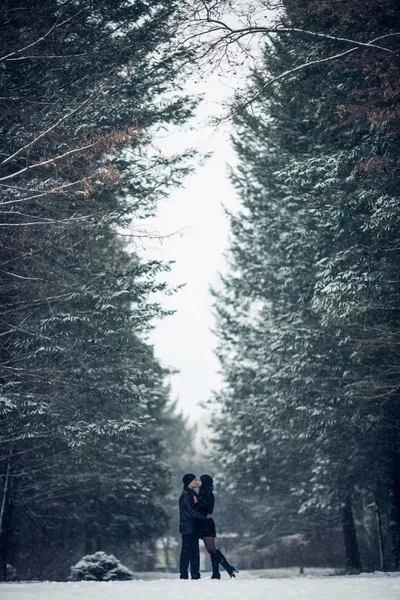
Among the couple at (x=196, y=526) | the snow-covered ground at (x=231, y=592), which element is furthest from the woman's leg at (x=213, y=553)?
the snow-covered ground at (x=231, y=592)

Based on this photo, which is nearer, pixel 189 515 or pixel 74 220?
pixel 189 515

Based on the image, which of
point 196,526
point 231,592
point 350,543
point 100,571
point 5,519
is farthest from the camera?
point 350,543

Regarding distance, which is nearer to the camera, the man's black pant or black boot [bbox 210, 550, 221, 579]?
black boot [bbox 210, 550, 221, 579]

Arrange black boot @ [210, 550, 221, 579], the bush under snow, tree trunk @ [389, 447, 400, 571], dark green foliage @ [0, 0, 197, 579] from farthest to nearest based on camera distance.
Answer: tree trunk @ [389, 447, 400, 571]
the bush under snow
dark green foliage @ [0, 0, 197, 579]
black boot @ [210, 550, 221, 579]

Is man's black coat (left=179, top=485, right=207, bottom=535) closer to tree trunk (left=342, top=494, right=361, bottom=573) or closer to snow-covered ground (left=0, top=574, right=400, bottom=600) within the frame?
snow-covered ground (left=0, top=574, right=400, bottom=600)

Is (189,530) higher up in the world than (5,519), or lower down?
lower down

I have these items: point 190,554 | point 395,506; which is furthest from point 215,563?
point 395,506

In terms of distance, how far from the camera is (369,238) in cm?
1303

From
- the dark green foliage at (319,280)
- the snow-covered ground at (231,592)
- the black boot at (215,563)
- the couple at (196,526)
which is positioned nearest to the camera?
the snow-covered ground at (231,592)

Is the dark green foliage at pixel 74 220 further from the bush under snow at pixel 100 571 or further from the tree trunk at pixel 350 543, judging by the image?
the tree trunk at pixel 350 543

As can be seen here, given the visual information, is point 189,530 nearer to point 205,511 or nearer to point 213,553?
point 205,511

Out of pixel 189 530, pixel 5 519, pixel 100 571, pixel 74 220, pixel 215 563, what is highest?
pixel 74 220

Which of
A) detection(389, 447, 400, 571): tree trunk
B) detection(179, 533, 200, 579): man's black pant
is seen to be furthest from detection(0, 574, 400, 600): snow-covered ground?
detection(389, 447, 400, 571): tree trunk

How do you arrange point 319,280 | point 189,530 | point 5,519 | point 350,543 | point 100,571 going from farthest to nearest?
point 350,543 < point 5,519 < point 319,280 < point 100,571 < point 189,530
